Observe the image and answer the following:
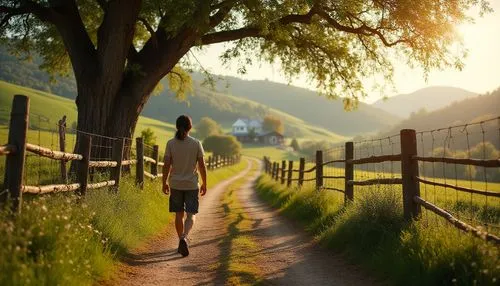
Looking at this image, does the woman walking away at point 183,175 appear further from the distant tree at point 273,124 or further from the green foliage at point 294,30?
the distant tree at point 273,124

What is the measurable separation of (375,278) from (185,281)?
107 inches

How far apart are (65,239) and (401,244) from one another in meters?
4.55

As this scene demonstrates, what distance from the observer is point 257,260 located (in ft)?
26.5

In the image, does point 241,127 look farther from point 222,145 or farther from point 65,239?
point 65,239

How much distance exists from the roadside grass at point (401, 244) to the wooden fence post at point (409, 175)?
0.24 metres

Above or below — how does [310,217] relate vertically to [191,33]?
below

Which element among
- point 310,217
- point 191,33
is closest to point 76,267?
point 310,217

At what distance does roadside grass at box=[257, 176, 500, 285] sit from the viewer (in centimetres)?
501

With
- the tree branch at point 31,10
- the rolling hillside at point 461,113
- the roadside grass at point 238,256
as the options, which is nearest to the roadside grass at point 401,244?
the roadside grass at point 238,256

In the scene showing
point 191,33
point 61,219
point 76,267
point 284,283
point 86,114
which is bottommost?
point 284,283

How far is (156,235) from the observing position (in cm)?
1029

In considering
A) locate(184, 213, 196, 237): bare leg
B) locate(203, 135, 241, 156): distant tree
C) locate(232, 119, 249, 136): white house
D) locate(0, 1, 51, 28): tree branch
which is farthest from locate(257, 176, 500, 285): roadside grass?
locate(232, 119, 249, 136): white house

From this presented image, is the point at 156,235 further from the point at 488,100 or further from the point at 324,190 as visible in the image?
the point at 488,100

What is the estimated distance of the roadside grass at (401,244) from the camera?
501 cm
